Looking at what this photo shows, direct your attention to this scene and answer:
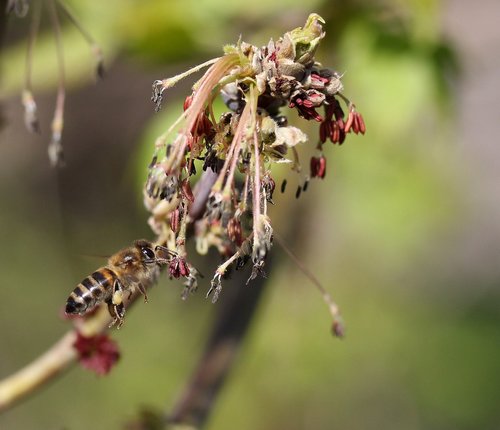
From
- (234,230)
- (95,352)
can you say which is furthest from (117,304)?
(234,230)

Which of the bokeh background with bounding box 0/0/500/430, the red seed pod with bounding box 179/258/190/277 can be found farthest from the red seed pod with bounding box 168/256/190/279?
the bokeh background with bounding box 0/0/500/430

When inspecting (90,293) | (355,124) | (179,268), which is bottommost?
(90,293)

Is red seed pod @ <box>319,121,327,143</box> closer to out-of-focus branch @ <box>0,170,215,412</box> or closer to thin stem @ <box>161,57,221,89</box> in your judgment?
thin stem @ <box>161,57,221,89</box>

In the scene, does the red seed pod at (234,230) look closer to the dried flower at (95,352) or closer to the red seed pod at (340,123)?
the red seed pod at (340,123)

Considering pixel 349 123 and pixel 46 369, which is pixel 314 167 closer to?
pixel 349 123

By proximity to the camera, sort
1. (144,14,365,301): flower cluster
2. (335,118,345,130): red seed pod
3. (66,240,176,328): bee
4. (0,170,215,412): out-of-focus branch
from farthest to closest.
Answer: (0,170,215,412): out-of-focus branch → (66,240,176,328): bee → (335,118,345,130): red seed pod → (144,14,365,301): flower cluster

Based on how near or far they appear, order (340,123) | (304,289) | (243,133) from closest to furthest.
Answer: (243,133)
(340,123)
(304,289)

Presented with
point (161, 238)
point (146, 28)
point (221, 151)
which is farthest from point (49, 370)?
point (146, 28)

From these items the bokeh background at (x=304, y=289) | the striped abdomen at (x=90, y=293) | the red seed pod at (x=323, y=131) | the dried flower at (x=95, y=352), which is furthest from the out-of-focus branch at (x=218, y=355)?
the red seed pod at (x=323, y=131)
